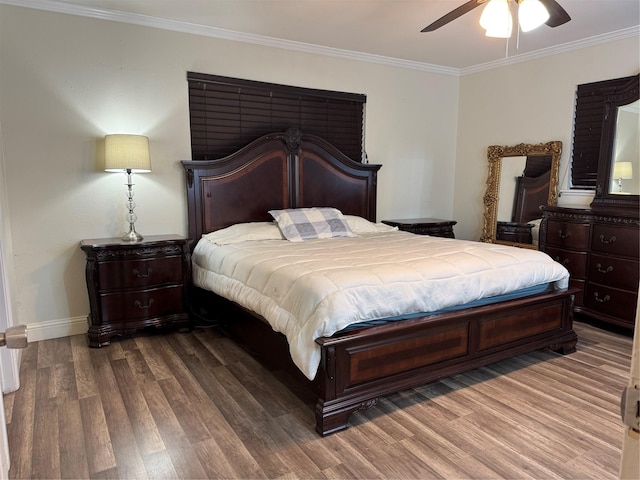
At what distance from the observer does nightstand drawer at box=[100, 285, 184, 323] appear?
10.8ft

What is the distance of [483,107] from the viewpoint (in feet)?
16.8

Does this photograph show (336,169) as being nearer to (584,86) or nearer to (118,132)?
(118,132)

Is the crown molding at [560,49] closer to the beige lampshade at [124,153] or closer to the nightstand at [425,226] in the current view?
the nightstand at [425,226]

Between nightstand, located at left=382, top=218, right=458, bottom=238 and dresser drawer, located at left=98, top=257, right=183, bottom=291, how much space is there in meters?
2.41

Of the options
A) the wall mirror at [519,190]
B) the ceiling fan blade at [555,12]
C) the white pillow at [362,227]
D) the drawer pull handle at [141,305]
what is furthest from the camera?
the wall mirror at [519,190]

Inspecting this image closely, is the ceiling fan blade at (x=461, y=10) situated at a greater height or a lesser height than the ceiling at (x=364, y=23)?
lesser

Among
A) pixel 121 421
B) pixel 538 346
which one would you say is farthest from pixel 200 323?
pixel 538 346

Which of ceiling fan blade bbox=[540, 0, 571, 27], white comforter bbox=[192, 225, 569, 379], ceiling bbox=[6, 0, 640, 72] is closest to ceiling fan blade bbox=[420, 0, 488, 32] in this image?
ceiling fan blade bbox=[540, 0, 571, 27]

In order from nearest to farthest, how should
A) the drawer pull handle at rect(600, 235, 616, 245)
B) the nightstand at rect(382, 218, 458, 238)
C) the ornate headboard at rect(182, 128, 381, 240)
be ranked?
1. the drawer pull handle at rect(600, 235, 616, 245)
2. the ornate headboard at rect(182, 128, 381, 240)
3. the nightstand at rect(382, 218, 458, 238)

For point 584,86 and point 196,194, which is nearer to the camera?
point 196,194

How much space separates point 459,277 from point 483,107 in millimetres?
3299

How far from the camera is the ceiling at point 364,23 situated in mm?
3260

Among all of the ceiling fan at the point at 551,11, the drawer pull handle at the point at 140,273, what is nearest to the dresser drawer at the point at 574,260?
the ceiling fan at the point at 551,11

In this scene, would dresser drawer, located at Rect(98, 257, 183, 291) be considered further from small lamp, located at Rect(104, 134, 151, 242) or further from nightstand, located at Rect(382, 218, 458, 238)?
nightstand, located at Rect(382, 218, 458, 238)
